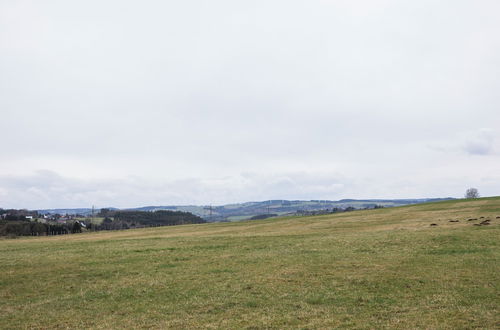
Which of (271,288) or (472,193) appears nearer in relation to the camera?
(271,288)

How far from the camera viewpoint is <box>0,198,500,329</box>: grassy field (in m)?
14.1

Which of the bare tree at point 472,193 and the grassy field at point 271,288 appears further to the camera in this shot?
the bare tree at point 472,193

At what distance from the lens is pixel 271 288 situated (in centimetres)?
1891

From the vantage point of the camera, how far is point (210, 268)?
82.7 feet

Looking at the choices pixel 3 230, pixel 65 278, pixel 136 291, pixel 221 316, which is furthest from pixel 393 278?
pixel 3 230

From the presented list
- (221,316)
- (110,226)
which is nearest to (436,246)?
(221,316)

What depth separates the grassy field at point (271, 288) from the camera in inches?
555

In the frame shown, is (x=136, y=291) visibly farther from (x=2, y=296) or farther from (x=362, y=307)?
(x=362, y=307)

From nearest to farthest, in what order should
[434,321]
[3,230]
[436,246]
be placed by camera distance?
[434,321] → [436,246] → [3,230]

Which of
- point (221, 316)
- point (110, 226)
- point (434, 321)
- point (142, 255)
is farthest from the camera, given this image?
point (110, 226)

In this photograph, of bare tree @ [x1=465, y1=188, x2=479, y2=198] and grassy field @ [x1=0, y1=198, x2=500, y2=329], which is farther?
bare tree @ [x1=465, y1=188, x2=479, y2=198]

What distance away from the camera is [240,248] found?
3484cm

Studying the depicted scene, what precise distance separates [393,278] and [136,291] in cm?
1349

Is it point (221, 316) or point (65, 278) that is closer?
point (221, 316)
